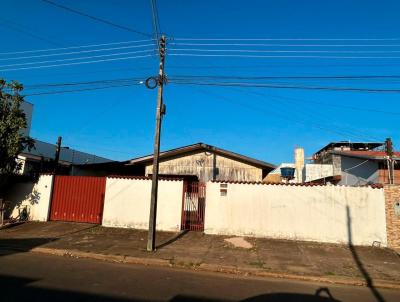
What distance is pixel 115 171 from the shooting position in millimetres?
27359

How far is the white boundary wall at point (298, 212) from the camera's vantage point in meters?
13.6

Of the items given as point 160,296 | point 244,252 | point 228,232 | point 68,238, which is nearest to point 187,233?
point 228,232

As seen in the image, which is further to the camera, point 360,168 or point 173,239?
point 360,168

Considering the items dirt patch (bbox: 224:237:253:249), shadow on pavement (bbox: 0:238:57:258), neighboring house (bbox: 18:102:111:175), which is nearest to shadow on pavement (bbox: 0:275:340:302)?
shadow on pavement (bbox: 0:238:57:258)

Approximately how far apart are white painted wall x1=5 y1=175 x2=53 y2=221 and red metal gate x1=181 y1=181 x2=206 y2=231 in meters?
6.87

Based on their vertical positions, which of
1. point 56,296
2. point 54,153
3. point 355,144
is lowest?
point 56,296

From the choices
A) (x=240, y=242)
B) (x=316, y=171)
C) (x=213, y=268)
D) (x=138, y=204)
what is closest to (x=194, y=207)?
(x=138, y=204)

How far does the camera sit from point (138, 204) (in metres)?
16.0

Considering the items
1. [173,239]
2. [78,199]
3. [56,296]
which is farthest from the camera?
[78,199]

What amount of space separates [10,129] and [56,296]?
12094 millimetres

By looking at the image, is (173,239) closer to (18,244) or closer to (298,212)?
(298,212)

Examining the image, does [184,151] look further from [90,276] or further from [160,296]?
[160,296]

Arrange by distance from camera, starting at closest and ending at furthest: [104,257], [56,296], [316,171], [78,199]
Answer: [56,296]
[104,257]
[78,199]
[316,171]

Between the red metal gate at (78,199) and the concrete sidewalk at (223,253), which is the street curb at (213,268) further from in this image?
the red metal gate at (78,199)
